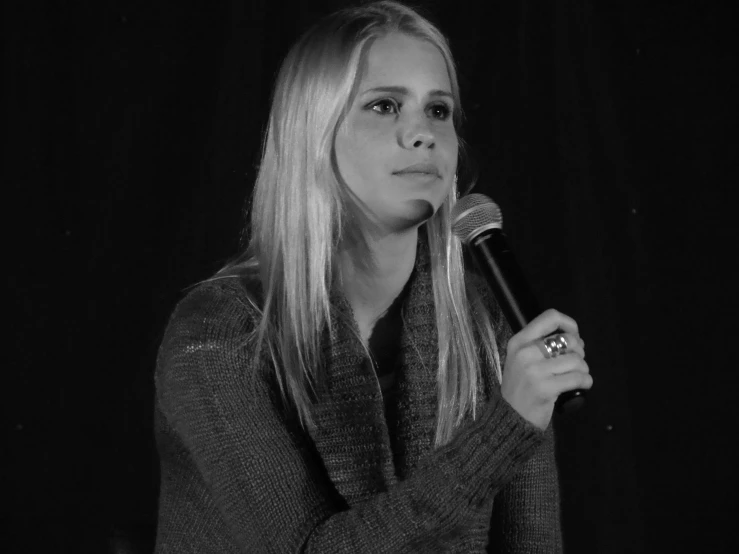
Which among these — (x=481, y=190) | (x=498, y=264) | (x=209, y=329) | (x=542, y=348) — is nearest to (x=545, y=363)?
(x=542, y=348)

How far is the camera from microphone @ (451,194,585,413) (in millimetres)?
822

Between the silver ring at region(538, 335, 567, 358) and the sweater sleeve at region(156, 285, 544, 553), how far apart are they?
0.10 metres

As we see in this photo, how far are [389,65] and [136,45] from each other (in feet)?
2.09

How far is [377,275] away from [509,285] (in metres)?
0.39

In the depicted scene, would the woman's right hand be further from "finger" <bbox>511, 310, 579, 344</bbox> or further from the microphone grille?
the microphone grille

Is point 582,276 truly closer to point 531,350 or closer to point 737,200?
point 737,200

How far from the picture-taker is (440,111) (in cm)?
118

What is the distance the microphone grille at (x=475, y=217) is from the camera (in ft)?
3.02

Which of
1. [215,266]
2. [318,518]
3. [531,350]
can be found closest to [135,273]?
[215,266]

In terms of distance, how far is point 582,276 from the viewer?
5.63ft

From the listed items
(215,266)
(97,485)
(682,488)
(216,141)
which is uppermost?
(216,141)

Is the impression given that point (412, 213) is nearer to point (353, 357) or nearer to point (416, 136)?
point (416, 136)

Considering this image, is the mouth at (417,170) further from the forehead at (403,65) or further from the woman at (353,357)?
the forehead at (403,65)

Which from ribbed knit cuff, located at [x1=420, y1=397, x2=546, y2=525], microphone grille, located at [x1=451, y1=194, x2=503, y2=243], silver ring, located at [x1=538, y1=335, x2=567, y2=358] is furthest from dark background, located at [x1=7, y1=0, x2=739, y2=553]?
silver ring, located at [x1=538, y1=335, x2=567, y2=358]
